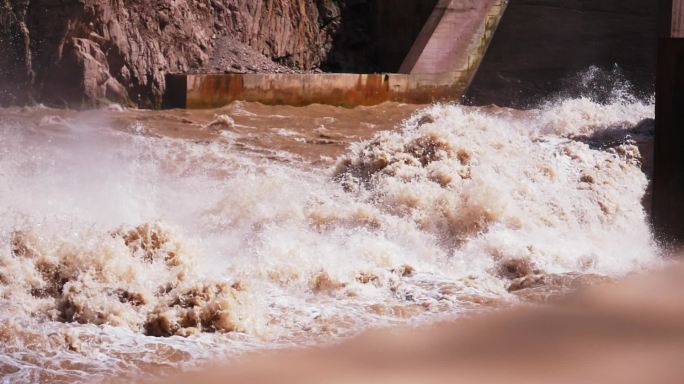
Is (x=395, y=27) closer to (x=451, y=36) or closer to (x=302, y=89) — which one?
(x=451, y=36)

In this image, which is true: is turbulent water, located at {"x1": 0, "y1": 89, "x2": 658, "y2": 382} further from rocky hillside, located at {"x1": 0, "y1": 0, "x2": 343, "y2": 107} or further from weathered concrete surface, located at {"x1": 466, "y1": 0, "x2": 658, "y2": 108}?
weathered concrete surface, located at {"x1": 466, "y1": 0, "x2": 658, "y2": 108}

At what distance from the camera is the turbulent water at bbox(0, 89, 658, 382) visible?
6.48 m

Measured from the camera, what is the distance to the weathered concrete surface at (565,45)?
47.4 ft

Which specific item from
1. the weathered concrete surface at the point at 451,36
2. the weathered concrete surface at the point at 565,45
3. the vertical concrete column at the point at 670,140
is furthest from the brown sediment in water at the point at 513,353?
the weathered concrete surface at the point at 565,45

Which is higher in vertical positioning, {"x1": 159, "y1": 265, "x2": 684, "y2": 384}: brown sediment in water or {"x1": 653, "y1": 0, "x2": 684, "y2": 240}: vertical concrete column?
{"x1": 653, "y1": 0, "x2": 684, "y2": 240}: vertical concrete column

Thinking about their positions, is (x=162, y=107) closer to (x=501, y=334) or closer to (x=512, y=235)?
(x=512, y=235)

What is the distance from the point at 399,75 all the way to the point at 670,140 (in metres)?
4.49

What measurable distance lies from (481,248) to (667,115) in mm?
2294

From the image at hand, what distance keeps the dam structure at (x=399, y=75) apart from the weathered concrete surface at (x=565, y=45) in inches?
13.7

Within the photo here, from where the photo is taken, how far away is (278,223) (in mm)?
8906

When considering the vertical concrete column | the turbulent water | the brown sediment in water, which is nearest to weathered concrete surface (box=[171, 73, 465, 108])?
the turbulent water

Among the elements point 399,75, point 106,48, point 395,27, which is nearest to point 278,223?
point 106,48

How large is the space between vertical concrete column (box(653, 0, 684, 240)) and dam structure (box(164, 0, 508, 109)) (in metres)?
4.18

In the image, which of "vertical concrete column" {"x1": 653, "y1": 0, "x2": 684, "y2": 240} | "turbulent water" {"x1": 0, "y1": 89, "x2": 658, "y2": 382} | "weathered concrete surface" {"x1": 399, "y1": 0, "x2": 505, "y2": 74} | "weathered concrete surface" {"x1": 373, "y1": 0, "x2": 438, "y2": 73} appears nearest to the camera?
"turbulent water" {"x1": 0, "y1": 89, "x2": 658, "y2": 382}
